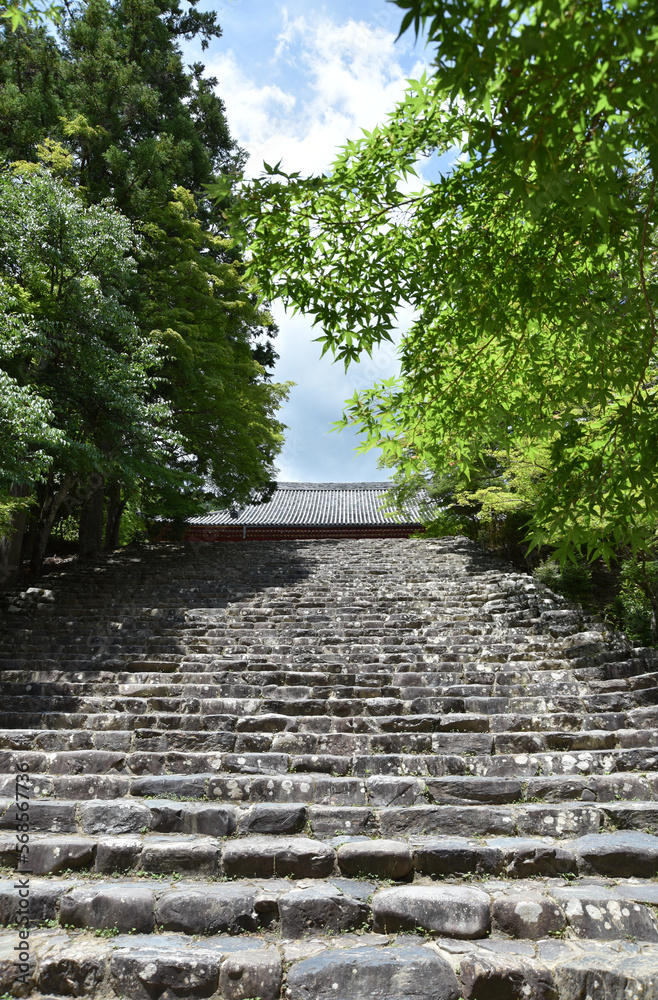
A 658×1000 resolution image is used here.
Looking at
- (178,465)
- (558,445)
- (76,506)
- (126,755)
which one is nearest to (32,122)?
(178,465)

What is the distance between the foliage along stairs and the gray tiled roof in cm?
1661

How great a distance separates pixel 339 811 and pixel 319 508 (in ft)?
78.5

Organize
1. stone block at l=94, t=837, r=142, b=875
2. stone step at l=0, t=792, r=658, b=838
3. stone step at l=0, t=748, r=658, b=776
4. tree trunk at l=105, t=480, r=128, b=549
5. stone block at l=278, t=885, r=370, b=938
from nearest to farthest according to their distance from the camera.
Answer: stone block at l=278, t=885, r=370, b=938 → stone block at l=94, t=837, r=142, b=875 → stone step at l=0, t=792, r=658, b=838 → stone step at l=0, t=748, r=658, b=776 → tree trunk at l=105, t=480, r=128, b=549

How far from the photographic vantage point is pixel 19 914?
330 centimetres

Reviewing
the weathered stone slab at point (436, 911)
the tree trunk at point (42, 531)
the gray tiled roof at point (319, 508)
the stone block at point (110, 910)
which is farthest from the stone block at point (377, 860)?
the gray tiled roof at point (319, 508)

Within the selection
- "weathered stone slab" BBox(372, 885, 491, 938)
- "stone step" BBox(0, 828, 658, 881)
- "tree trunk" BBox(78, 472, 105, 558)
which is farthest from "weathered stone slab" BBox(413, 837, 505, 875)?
"tree trunk" BBox(78, 472, 105, 558)

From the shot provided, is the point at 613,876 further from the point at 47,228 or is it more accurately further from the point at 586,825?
the point at 47,228

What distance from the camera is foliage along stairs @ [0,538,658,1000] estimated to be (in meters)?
2.82

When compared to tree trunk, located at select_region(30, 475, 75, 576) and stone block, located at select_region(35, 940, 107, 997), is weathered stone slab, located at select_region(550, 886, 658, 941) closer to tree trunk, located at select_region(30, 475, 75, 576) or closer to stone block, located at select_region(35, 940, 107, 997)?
stone block, located at select_region(35, 940, 107, 997)

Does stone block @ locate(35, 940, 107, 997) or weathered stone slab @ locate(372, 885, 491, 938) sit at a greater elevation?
weathered stone slab @ locate(372, 885, 491, 938)

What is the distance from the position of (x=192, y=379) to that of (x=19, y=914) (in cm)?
1221

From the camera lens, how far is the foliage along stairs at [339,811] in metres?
2.82

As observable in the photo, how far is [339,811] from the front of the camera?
13.5 feet

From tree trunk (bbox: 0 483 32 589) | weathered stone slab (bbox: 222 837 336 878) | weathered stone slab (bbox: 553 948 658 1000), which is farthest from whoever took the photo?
tree trunk (bbox: 0 483 32 589)
